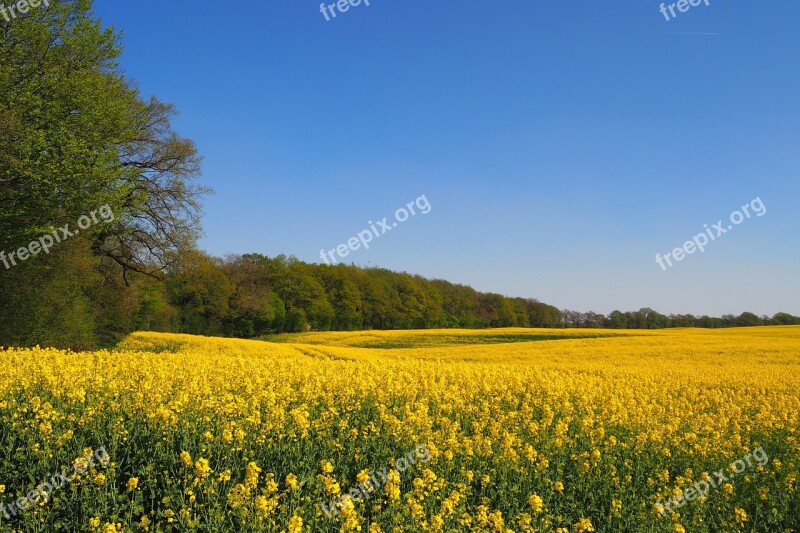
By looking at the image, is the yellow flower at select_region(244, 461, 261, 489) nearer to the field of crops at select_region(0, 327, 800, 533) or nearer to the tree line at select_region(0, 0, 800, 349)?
the field of crops at select_region(0, 327, 800, 533)

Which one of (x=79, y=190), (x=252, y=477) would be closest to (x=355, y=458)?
(x=252, y=477)

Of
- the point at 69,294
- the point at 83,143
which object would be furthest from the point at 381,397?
the point at 69,294

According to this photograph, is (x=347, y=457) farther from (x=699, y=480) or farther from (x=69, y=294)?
(x=69, y=294)

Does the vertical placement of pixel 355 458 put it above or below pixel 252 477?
below

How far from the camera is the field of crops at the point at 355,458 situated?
16.4 feet

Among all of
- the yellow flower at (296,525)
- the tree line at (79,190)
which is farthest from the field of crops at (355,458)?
the tree line at (79,190)

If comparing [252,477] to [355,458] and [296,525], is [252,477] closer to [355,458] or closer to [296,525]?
[296,525]

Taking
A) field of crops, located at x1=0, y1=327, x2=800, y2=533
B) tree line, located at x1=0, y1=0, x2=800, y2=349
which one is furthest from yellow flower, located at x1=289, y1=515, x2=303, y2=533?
tree line, located at x1=0, y1=0, x2=800, y2=349

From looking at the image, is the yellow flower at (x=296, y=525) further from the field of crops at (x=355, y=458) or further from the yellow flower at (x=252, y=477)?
the yellow flower at (x=252, y=477)

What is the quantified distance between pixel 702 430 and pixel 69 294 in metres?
25.4

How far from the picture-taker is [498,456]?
6672 millimetres

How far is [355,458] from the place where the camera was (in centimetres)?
634

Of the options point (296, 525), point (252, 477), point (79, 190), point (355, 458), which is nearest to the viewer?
point (296, 525)

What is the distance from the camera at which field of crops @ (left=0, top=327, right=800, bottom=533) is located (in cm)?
499
